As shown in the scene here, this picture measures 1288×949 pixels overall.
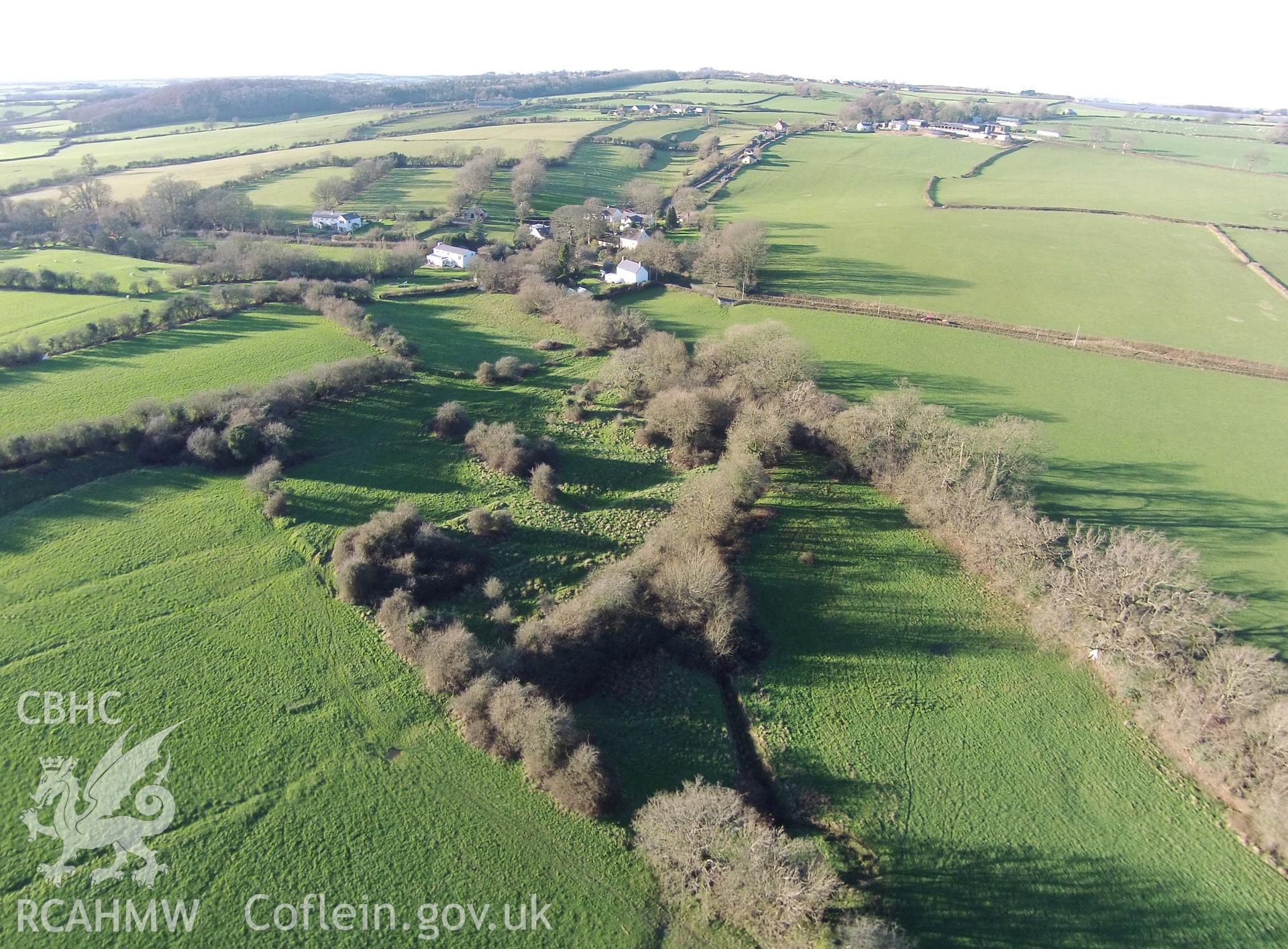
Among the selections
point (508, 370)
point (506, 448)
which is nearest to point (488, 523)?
point (506, 448)

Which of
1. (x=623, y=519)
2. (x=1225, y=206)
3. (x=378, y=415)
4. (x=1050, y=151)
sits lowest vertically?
(x=623, y=519)

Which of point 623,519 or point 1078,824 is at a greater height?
point 623,519

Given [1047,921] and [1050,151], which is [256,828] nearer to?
[1047,921]

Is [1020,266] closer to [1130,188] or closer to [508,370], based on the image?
[1130,188]

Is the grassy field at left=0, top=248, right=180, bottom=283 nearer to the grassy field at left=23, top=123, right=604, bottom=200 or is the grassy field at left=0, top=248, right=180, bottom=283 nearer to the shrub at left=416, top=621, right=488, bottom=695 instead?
the grassy field at left=23, top=123, right=604, bottom=200

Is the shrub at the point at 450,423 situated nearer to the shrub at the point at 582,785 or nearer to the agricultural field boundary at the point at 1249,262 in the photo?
the shrub at the point at 582,785

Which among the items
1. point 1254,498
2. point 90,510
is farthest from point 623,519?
point 1254,498
